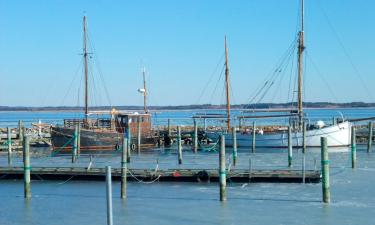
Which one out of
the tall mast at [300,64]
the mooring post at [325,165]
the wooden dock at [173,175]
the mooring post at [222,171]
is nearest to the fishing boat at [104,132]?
the tall mast at [300,64]

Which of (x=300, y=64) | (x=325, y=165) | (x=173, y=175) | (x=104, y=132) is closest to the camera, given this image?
(x=325, y=165)

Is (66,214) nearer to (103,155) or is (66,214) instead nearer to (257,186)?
(257,186)

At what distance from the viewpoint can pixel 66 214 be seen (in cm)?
2198

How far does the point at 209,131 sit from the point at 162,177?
28.4m

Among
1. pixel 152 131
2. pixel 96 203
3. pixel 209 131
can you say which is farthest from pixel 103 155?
pixel 96 203

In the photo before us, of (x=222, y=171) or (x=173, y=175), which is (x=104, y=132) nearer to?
(x=173, y=175)

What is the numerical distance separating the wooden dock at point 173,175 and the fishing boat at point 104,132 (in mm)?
16172

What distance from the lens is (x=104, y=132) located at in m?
49.5

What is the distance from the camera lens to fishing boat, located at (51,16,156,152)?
4841cm

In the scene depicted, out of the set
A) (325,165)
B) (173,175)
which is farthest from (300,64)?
(325,165)

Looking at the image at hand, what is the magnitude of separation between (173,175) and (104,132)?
2134 cm

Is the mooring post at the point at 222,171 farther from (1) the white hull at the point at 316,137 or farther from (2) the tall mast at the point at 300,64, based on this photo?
(1) the white hull at the point at 316,137

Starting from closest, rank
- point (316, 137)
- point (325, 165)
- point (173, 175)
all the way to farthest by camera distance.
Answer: point (325, 165) < point (173, 175) < point (316, 137)

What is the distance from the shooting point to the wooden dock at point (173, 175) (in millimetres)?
28344
